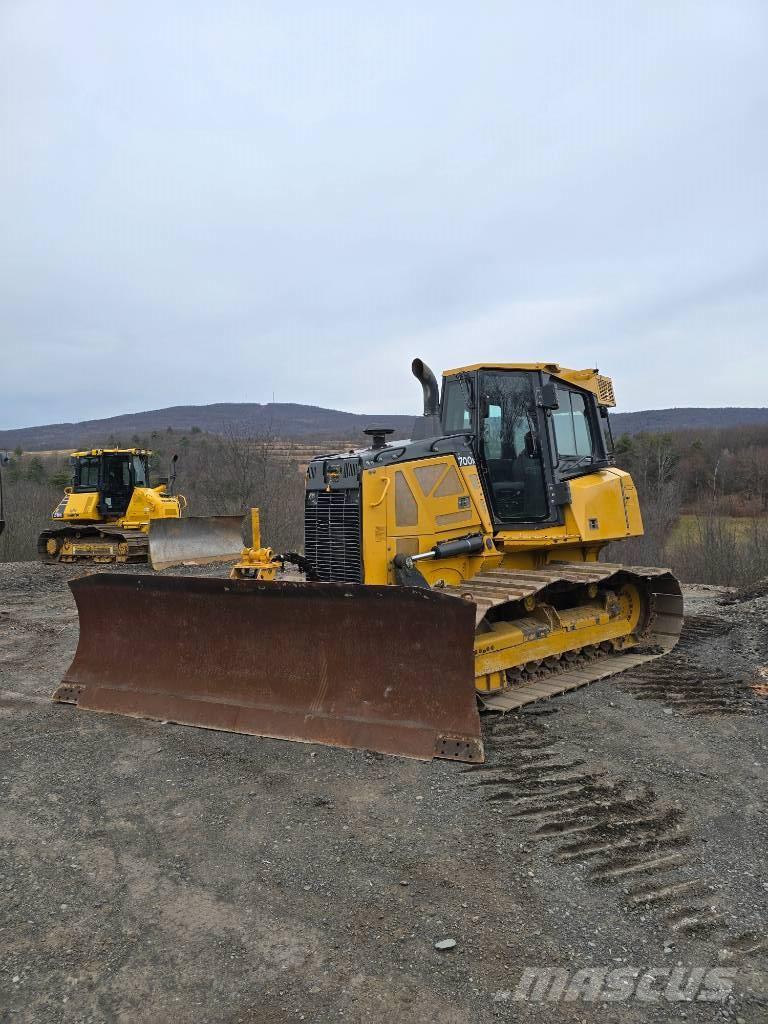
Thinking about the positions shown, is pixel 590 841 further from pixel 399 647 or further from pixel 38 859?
pixel 38 859

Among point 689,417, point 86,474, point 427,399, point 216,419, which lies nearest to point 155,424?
point 216,419

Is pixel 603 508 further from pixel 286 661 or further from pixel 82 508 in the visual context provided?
pixel 82 508

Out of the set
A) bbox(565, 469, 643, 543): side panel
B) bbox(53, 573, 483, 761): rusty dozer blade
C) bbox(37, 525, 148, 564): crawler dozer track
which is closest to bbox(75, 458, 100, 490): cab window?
bbox(37, 525, 148, 564): crawler dozer track

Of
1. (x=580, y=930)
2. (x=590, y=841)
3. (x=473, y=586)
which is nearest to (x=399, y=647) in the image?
(x=473, y=586)

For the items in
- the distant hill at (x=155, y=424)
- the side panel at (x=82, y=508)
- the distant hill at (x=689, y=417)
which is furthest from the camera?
the distant hill at (x=155, y=424)

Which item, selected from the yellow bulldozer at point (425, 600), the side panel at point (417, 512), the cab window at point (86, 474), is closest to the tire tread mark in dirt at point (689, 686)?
the yellow bulldozer at point (425, 600)

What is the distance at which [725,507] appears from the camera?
20984 mm

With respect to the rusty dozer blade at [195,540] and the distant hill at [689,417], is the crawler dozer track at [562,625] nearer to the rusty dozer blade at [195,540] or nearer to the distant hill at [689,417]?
the rusty dozer blade at [195,540]

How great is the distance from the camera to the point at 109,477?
59.9 ft

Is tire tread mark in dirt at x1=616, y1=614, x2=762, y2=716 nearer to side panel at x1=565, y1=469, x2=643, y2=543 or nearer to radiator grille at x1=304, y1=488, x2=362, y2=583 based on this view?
side panel at x1=565, y1=469, x2=643, y2=543

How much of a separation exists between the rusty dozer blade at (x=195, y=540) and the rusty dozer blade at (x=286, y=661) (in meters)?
9.32

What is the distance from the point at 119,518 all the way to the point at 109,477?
1.03 metres

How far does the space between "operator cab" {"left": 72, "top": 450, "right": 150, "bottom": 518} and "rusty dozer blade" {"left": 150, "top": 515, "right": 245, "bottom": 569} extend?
111 inches

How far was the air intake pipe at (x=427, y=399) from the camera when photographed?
734 centimetres
